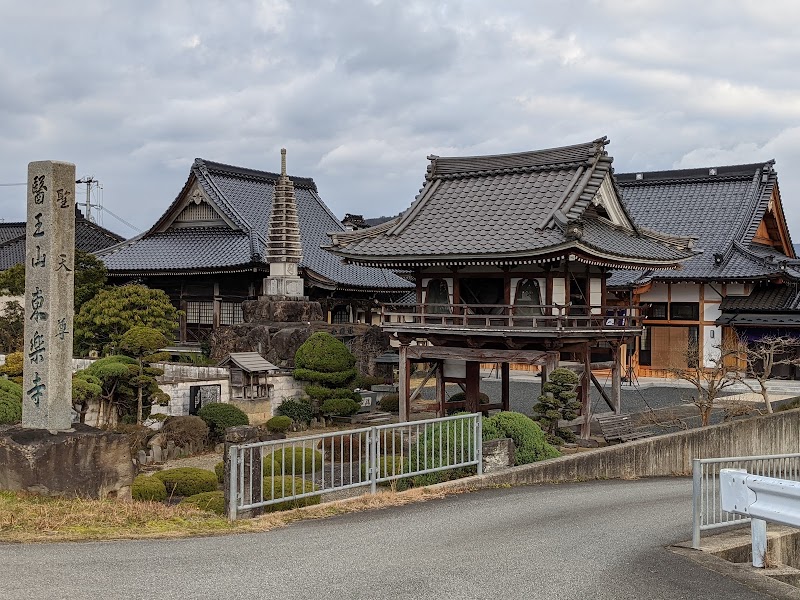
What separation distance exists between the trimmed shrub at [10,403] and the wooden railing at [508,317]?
9847mm

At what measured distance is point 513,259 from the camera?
2188 centimetres

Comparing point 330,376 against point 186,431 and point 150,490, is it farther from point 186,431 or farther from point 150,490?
point 150,490

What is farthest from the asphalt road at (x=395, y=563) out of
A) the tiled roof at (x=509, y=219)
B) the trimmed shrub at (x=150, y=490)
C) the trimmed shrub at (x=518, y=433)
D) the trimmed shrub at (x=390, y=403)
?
the trimmed shrub at (x=390, y=403)

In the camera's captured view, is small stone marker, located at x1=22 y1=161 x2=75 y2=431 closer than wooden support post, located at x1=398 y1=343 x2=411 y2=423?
Yes

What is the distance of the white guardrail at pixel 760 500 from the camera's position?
8.09 m

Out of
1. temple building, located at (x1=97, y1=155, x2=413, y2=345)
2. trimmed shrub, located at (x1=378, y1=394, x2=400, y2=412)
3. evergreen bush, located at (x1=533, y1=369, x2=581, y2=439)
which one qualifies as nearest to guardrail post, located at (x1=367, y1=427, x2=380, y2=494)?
evergreen bush, located at (x1=533, y1=369, x2=581, y2=439)

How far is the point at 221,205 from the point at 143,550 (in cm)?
3570

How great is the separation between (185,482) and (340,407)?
11452mm

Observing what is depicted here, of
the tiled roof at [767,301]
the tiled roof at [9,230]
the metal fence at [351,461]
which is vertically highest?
the tiled roof at [9,230]

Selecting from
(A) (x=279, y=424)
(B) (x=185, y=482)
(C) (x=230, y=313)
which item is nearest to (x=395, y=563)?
(B) (x=185, y=482)

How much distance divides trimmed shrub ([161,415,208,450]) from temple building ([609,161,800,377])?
17.7 metres

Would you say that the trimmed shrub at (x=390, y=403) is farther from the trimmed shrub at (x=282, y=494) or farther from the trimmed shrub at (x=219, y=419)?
the trimmed shrub at (x=282, y=494)

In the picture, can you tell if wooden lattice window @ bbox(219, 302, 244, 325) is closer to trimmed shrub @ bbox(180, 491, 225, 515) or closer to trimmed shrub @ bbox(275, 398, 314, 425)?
trimmed shrub @ bbox(275, 398, 314, 425)

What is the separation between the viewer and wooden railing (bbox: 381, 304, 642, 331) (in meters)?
21.9
